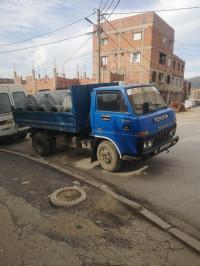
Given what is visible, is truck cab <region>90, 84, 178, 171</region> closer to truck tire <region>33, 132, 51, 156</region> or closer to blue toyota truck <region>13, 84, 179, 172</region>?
blue toyota truck <region>13, 84, 179, 172</region>

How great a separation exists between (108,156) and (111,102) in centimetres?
147

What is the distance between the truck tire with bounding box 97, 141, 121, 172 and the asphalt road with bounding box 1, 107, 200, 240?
20 centimetres

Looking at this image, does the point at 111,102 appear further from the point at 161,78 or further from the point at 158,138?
the point at 161,78

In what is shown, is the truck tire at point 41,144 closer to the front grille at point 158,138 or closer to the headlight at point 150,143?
the front grille at point 158,138

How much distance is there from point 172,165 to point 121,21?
2663cm

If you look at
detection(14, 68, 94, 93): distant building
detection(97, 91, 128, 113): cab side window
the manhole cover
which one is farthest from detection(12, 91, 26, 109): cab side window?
detection(14, 68, 94, 93): distant building

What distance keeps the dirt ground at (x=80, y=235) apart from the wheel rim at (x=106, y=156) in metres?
1.26

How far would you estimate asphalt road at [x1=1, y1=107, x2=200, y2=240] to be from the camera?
3.57 meters

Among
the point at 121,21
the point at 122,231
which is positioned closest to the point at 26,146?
the point at 122,231

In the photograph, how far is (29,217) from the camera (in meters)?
3.43

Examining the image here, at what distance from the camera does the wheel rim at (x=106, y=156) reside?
5399 millimetres

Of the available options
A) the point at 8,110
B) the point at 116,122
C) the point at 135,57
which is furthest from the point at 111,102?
the point at 135,57

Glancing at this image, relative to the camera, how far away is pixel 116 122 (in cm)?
499

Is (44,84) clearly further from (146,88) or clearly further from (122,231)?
(122,231)
